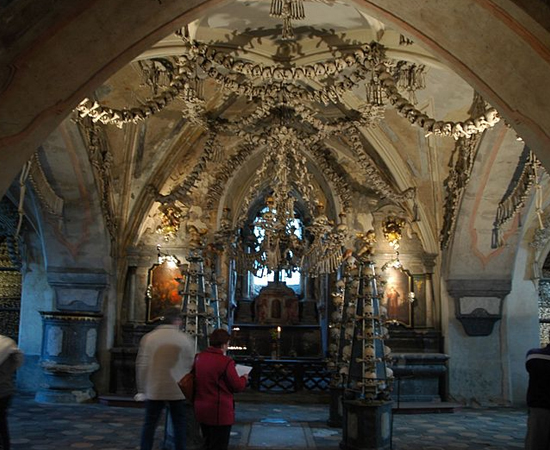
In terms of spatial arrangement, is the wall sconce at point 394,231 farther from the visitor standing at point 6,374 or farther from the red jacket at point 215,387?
the visitor standing at point 6,374

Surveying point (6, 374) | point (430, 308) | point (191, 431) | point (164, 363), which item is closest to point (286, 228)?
point (430, 308)

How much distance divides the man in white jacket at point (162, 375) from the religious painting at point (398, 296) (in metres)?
7.06

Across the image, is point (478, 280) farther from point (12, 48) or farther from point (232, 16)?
point (12, 48)

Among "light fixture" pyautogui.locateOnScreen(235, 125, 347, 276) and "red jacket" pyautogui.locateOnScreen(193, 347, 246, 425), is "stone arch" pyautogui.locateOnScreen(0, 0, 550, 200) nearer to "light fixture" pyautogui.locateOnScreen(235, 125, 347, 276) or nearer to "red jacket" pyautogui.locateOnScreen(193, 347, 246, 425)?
"red jacket" pyautogui.locateOnScreen(193, 347, 246, 425)

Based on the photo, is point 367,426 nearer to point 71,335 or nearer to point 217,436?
point 217,436

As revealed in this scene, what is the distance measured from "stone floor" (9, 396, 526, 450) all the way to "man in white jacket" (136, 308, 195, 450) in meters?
2.30

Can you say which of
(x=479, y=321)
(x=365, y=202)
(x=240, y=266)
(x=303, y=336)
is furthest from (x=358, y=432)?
(x=303, y=336)

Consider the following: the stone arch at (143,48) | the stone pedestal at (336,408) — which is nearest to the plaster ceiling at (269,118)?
the stone arch at (143,48)

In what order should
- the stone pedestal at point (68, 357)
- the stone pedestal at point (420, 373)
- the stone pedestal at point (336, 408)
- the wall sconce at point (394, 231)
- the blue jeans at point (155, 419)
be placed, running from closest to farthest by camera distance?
the blue jeans at point (155, 419), the stone pedestal at point (336, 408), the stone pedestal at point (68, 357), the stone pedestal at point (420, 373), the wall sconce at point (394, 231)

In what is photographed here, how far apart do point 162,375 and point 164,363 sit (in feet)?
0.28

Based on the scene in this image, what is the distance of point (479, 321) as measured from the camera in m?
11.0

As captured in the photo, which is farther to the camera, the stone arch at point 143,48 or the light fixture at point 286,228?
the light fixture at point 286,228

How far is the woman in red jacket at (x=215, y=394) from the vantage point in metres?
4.39

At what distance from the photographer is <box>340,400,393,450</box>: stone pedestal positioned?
21.4ft
